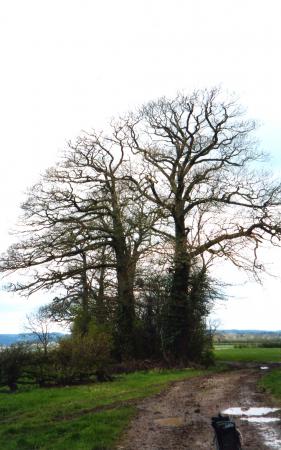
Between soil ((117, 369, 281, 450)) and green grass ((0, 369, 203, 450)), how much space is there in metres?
0.48

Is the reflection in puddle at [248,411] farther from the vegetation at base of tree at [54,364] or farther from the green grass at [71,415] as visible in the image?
the vegetation at base of tree at [54,364]

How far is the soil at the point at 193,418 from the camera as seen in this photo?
31.3 feet

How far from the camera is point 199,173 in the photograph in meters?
31.5

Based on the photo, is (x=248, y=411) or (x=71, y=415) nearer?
(x=248, y=411)

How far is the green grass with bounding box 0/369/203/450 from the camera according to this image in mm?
10078

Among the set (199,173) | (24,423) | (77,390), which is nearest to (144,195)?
(199,173)

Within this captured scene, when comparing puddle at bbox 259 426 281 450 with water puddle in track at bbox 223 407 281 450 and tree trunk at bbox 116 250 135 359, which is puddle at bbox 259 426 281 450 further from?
tree trunk at bbox 116 250 135 359

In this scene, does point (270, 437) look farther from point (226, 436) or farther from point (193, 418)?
point (226, 436)

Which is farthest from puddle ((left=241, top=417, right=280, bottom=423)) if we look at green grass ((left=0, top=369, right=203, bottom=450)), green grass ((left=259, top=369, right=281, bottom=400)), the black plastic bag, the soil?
the black plastic bag

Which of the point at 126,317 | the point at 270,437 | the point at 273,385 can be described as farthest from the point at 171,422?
the point at 126,317

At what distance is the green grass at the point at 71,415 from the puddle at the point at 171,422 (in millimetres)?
725

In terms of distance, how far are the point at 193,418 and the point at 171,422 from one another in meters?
0.65

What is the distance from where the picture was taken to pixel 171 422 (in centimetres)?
1163

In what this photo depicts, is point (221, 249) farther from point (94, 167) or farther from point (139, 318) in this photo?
point (94, 167)
